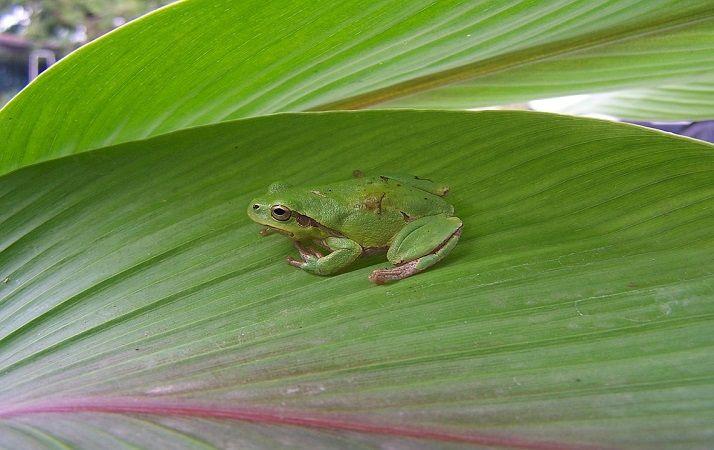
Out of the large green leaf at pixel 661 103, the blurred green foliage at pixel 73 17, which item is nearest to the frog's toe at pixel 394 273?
the large green leaf at pixel 661 103

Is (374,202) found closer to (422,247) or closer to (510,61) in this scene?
(422,247)

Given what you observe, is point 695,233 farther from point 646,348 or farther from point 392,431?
point 392,431

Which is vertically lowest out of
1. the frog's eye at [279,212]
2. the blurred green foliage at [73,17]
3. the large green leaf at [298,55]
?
the frog's eye at [279,212]

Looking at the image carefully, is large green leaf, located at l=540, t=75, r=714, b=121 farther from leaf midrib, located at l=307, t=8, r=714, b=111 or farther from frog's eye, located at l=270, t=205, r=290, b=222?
frog's eye, located at l=270, t=205, r=290, b=222

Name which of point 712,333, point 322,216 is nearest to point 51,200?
point 322,216

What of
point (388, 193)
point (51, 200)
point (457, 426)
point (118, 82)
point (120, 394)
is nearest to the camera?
point (457, 426)

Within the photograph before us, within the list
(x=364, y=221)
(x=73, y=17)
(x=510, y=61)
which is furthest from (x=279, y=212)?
(x=73, y=17)

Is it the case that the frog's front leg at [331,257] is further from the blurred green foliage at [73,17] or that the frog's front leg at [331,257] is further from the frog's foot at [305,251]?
the blurred green foliage at [73,17]
